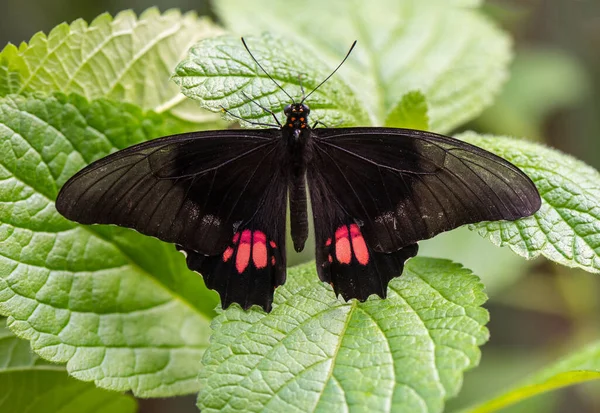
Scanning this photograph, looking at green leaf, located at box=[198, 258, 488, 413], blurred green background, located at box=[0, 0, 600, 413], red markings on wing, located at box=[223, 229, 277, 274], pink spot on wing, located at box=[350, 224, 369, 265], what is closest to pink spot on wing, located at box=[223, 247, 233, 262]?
red markings on wing, located at box=[223, 229, 277, 274]

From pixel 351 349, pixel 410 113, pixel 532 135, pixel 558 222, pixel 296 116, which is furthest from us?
pixel 532 135

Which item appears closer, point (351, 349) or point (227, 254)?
point (351, 349)

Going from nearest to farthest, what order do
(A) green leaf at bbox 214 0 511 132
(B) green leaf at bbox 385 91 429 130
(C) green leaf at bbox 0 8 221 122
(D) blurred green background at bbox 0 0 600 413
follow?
(C) green leaf at bbox 0 8 221 122 → (B) green leaf at bbox 385 91 429 130 → (A) green leaf at bbox 214 0 511 132 → (D) blurred green background at bbox 0 0 600 413

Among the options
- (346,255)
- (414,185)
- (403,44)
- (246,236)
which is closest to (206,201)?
(246,236)

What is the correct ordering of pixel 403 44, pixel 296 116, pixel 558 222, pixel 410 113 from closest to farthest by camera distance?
pixel 558 222
pixel 296 116
pixel 410 113
pixel 403 44

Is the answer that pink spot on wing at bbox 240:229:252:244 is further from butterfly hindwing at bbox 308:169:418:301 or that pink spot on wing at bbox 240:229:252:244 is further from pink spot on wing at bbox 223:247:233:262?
butterfly hindwing at bbox 308:169:418:301

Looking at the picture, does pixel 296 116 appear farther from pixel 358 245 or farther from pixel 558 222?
pixel 558 222

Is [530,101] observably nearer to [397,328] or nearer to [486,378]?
[486,378]
